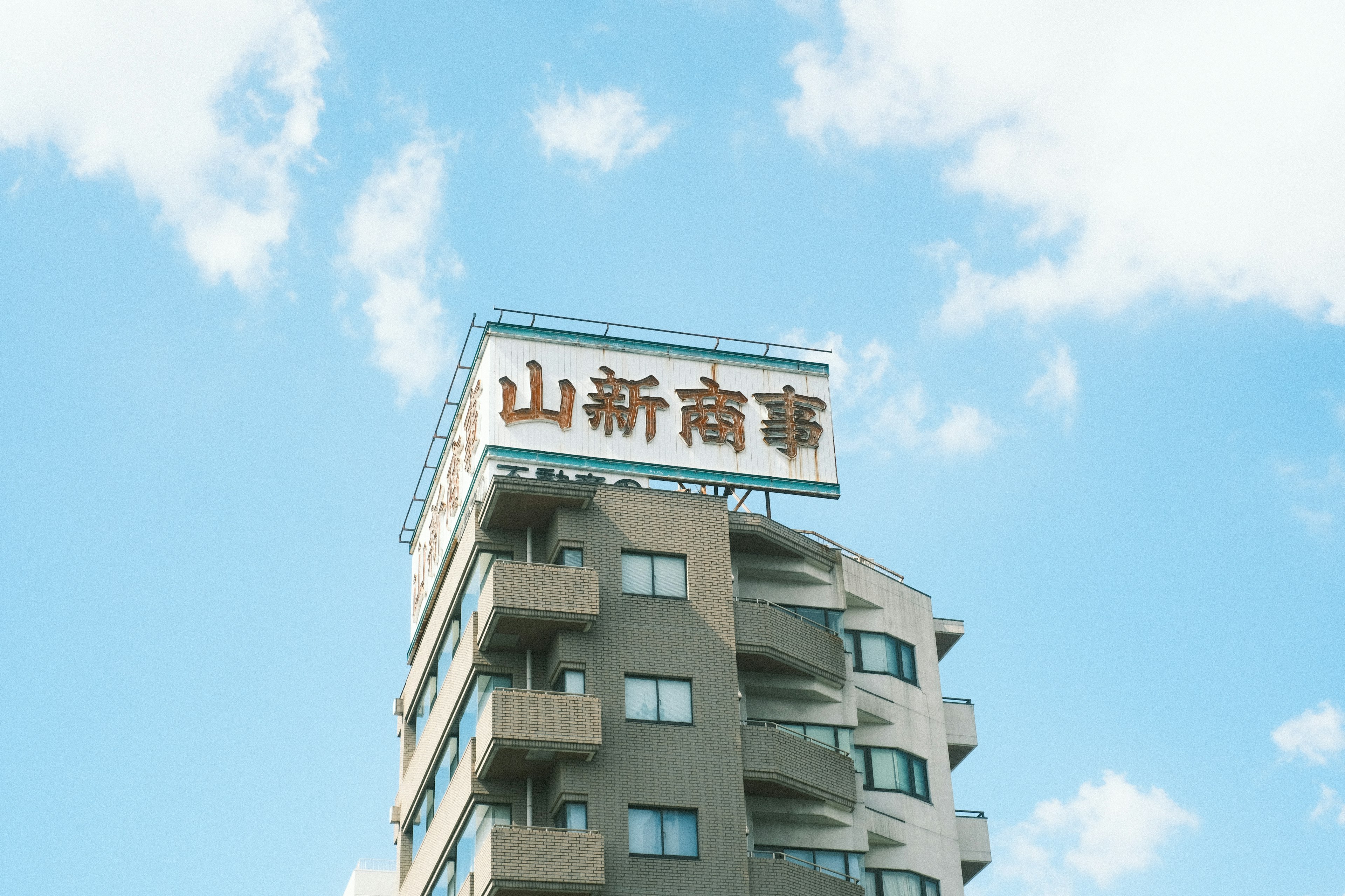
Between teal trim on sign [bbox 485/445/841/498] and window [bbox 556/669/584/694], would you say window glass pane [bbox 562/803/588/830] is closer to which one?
window [bbox 556/669/584/694]

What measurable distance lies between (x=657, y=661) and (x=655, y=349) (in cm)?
1421

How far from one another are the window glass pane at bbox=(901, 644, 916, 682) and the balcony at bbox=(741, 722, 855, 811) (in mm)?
7337

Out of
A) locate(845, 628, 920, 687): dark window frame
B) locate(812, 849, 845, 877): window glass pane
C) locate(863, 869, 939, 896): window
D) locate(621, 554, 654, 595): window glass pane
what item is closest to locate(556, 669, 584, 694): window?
locate(621, 554, 654, 595): window glass pane

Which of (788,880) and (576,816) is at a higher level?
(576,816)

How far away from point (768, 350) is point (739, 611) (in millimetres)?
13268

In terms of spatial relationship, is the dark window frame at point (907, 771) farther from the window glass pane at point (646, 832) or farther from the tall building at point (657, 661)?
the window glass pane at point (646, 832)

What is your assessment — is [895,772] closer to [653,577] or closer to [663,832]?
[653,577]

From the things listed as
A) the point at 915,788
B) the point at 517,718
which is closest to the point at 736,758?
the point at 517,718

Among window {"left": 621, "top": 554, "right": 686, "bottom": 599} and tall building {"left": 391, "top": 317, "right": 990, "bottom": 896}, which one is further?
window {"left": 621, "top": 554, "right": 686, "bottom": 599}

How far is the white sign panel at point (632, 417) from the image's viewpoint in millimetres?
62156

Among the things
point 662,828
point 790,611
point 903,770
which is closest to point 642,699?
point 662,828

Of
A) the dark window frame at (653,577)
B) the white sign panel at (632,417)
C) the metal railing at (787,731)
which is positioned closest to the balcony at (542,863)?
the metal railing at (787,731)

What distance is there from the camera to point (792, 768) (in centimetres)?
5675

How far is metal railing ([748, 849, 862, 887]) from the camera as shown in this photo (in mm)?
56531
